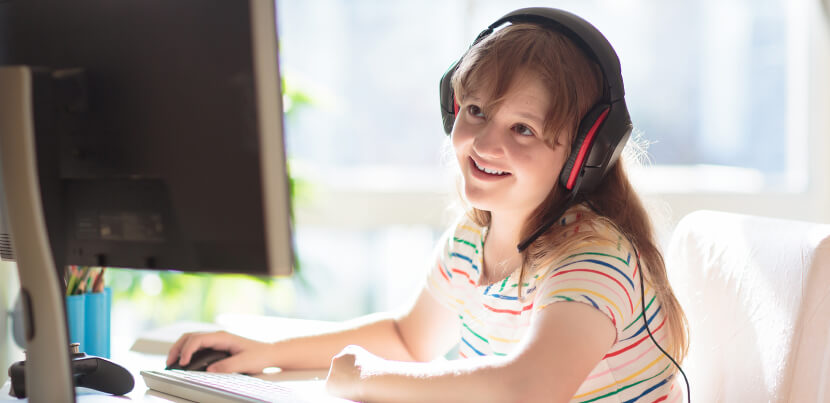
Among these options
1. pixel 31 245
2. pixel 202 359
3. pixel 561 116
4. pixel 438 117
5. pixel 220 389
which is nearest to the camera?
pixel 31 245

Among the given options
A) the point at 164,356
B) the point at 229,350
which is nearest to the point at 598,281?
the point at 229,350

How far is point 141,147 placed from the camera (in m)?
0.67

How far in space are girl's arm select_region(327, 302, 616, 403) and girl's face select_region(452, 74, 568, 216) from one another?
0.70 feet

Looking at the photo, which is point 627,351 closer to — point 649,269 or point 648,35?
point 649,269

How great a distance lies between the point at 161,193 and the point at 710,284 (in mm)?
768

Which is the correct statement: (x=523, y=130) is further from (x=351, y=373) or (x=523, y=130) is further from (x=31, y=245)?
(x=31, y=245)

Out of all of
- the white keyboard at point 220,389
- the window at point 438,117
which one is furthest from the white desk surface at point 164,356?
the window at point 438,117

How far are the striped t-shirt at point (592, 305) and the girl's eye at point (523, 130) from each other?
5.4 inches

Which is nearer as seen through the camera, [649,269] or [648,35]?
[649,269]

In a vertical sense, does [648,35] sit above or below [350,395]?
above

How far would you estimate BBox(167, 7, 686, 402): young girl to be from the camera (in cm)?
76

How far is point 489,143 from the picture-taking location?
906 millimetres

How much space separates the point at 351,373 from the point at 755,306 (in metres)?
0.54

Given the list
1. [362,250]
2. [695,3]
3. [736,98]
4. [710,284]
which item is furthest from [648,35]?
[710,284]
